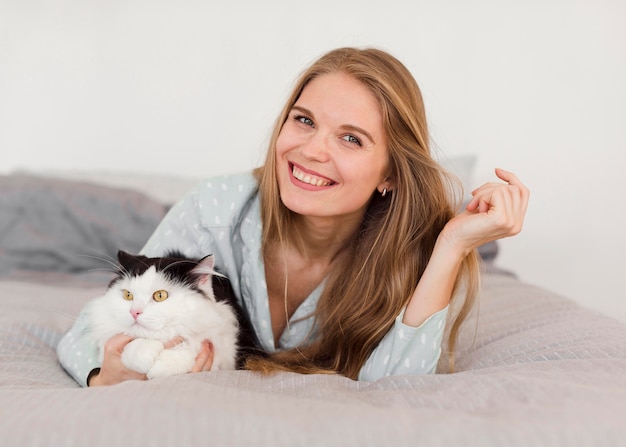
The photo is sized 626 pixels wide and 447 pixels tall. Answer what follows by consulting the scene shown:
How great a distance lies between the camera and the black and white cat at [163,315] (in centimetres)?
123

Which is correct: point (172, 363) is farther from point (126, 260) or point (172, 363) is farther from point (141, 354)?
point (126, 260)

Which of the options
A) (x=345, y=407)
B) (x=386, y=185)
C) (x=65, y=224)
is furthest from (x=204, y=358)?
(x=65, y=224)

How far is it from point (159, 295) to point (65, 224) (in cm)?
162

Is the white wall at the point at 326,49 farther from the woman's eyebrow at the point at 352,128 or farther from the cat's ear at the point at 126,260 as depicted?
the cat's ear at the point at 126,260

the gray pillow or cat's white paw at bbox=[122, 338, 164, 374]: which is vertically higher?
cat's white paw at bbox=[122, 338, 164, 374]

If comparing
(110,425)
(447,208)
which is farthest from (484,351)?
(110,425)

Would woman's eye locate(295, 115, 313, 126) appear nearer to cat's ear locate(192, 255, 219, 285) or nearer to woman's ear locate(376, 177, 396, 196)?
woman's ear locate(376, 177, 396, 196)

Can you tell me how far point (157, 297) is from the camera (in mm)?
1274

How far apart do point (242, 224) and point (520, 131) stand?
224 cm

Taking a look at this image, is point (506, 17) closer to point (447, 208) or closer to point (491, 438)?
point (447, 208)

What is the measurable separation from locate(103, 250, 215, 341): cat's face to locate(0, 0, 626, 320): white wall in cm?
216

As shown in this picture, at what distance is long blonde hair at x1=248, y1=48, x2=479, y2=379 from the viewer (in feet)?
5.28

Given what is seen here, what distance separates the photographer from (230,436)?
0.89m

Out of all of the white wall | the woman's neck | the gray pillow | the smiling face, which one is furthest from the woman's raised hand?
the white wall
